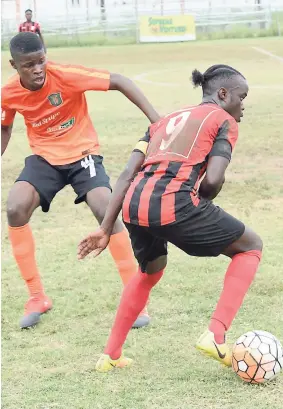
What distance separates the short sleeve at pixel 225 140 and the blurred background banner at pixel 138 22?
2922 centimetres

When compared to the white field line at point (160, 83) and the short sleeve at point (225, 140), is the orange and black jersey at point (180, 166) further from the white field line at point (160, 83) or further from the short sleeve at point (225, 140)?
the white field line at point (160, 83)

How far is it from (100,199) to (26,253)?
0.67 metres

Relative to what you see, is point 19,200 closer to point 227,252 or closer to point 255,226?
point 227,252

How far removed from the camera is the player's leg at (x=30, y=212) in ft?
16.9

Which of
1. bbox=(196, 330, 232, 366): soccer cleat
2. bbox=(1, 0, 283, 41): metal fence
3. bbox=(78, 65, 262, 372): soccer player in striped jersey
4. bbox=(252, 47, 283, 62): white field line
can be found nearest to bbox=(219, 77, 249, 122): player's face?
bbox=(78, 65, 262, 372): soccer player in striped jersey

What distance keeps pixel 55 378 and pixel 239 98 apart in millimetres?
1796

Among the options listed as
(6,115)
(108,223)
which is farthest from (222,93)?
(6,115)

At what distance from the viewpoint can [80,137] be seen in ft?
17.8

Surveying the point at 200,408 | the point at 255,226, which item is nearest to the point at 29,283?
the point at 200,408

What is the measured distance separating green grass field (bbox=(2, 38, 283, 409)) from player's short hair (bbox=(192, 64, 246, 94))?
4.92 feet

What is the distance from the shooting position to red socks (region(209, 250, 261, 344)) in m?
3.99

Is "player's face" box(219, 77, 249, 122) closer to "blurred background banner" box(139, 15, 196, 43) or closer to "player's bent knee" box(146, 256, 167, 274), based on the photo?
"player's bent knee" box(146, 256, 167, 274)

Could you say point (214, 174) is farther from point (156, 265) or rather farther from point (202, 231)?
point (156, 265)

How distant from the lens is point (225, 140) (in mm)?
3930
